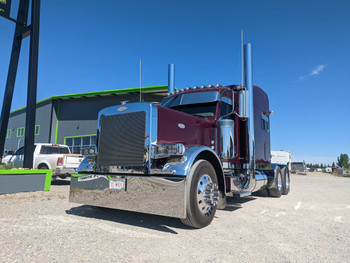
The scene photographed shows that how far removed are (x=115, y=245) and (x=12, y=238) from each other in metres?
1.32

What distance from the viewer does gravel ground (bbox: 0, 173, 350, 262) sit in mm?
2822

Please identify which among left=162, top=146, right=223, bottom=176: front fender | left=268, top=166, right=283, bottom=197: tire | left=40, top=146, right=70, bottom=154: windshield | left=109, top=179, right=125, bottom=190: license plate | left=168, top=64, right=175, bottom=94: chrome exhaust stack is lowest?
left=268, top=166, right=283, bottom=197: tire

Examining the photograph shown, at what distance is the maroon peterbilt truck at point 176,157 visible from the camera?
3740 millimetres

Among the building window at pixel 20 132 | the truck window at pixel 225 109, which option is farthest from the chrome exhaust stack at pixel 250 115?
the building window at pixel 20 132

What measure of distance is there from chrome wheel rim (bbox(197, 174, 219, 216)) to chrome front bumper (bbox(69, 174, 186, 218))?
483mm

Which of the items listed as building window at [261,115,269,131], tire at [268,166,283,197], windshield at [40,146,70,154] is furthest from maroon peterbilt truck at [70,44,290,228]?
Answer: windshield at [40,146,70,154]

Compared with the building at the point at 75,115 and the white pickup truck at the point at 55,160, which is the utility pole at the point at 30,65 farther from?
the building at the point at 75,115

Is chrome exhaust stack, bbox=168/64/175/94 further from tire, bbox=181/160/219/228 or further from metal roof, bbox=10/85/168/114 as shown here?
metal roof, bbox=10/85/168/114

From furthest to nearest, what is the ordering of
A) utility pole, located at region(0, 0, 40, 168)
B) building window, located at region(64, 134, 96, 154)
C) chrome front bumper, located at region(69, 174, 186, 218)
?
building window, located at region(64, 134, 96, 154) → utility pole, located at region(0, 0, 40, 168) → chrome front bumper, located at region(69, 174, 186, 218)

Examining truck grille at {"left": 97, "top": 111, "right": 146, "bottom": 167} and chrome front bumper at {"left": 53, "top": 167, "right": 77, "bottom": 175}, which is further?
chrome front bumper at {"left": 53, "top": 167, "right": 77, "bottom": 175}

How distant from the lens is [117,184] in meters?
4.01

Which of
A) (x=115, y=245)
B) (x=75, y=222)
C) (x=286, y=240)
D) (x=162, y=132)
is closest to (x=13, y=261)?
(x=115, y=245)

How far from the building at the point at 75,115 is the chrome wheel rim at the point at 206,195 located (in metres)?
15.6

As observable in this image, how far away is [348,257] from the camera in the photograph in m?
2.95
